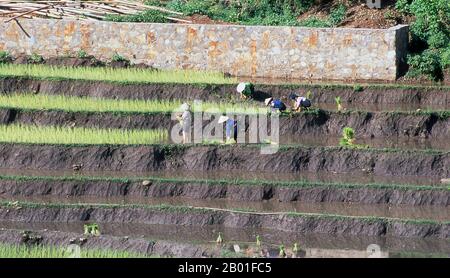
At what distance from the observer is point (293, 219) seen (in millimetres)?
21719

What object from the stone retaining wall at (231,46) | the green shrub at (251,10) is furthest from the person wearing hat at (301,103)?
the green shrub at (251,10)

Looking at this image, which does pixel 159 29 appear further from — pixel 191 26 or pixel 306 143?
pixel 306 143

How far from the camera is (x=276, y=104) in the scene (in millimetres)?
26016

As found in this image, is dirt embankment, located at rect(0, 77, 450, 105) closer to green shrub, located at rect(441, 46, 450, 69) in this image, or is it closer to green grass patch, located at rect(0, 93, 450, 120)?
green grass patch, located at rect(0, 93, 450, 120)

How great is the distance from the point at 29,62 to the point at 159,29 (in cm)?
274

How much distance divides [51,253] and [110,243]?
1078mm

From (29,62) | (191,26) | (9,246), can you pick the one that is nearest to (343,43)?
(191,26)

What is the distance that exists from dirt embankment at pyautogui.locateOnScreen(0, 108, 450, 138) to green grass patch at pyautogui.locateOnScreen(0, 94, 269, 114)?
207mm

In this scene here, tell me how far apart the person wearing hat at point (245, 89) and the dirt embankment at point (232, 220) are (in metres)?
5.23

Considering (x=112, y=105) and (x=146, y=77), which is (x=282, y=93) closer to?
(x=146, y=77)

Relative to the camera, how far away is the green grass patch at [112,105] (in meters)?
26.3

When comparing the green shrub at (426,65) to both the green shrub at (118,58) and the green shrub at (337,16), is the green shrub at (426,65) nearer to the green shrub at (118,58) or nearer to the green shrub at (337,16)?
the green shrub at (337,16)

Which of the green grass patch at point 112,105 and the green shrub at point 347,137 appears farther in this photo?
the green grass patch at point 112,105
